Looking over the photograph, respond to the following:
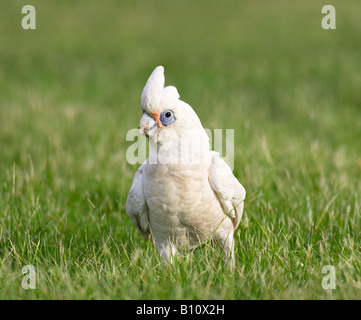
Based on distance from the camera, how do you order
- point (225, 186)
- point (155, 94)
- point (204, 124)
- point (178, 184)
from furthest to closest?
1. point (204, 124)
2. point (225, 186)
3. point (178, 184)
4. point (155, 94)

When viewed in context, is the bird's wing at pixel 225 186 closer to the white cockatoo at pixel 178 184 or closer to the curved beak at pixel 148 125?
the white cockatoo at pixel 178 184

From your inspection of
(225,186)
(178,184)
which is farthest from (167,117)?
(225,186)

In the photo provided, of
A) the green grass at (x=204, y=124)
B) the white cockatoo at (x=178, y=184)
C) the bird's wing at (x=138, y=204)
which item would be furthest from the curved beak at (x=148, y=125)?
the green grass at (x=204, y=124)

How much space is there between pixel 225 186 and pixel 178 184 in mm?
328

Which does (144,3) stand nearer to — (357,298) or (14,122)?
(14,122)

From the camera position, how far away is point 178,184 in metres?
3.05

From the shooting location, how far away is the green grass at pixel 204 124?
3.02 metres

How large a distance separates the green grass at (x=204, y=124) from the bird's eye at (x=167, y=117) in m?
0.78

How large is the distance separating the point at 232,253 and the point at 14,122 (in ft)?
14.0

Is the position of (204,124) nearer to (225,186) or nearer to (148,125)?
(225,186)

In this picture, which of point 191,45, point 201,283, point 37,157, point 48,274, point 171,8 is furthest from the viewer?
point 171,8

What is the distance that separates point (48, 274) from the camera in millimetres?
3221

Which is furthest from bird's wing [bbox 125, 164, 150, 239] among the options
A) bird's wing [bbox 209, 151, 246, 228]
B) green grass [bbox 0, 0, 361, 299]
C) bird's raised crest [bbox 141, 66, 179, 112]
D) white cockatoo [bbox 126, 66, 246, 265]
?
bird's raised crest [bbox 141, 66, 179, 112]
